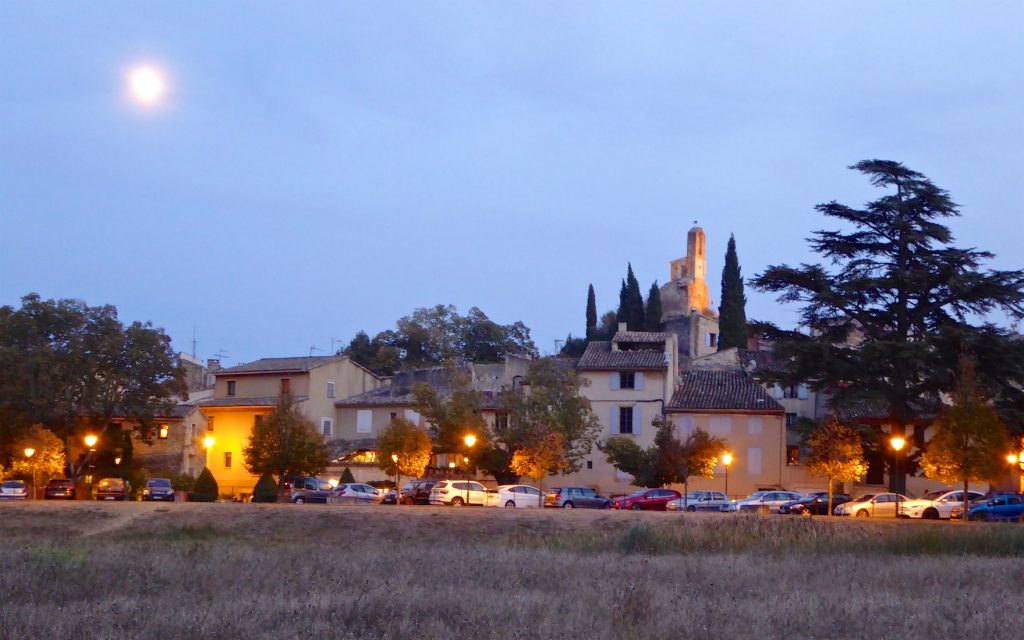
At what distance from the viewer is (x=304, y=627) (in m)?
16.7

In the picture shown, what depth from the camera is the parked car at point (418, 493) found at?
56.4 m

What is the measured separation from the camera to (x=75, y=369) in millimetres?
63531

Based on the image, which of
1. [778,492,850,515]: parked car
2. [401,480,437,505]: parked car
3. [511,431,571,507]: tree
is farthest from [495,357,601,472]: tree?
[778,492,850,515]: parked car

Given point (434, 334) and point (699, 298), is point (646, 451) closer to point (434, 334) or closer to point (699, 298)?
point (434, 334)

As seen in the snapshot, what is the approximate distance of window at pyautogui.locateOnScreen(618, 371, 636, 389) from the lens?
68.0 metres

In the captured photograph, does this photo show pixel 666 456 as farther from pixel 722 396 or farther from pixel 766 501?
pixel 722 396

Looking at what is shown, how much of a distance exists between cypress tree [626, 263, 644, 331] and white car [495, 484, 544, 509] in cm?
5196

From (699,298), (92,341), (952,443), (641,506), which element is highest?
(699,298)

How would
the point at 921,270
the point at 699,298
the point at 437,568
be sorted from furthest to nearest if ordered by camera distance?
1. the point at 699,298
2. the point at 921,270
3. the point at 437,568

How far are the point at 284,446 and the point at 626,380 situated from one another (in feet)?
66.9

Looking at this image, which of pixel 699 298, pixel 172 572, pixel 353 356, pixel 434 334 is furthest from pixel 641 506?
pixel 699 298

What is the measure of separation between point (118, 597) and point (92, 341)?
47.7 metres

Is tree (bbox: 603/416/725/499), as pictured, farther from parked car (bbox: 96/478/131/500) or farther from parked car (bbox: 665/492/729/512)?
parked car (bbox: 96/478/131/500)

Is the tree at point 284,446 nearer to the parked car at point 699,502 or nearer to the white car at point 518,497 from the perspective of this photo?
the white car at point 518,497
